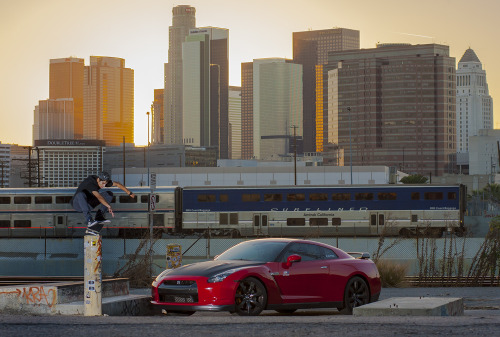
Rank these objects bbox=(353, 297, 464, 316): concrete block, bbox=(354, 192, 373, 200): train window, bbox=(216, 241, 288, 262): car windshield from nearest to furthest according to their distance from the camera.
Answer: bbox=(353, 297, 464, 316): concrete block, bbox=(216, 241, 288, 262): car windshield, bbox=(354, 192, 373, 200): train window

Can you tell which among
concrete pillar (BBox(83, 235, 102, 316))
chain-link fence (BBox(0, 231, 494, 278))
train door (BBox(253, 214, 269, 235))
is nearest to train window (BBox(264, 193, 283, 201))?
train door (BBox(253, 214, 269, 235))

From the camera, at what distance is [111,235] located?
57.0m

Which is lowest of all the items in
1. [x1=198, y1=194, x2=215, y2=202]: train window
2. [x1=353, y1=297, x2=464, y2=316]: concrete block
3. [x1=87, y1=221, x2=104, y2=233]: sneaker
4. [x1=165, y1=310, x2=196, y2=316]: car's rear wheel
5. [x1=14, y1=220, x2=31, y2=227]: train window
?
[x1=14, y1=220, x2=31, y2=227]: train window

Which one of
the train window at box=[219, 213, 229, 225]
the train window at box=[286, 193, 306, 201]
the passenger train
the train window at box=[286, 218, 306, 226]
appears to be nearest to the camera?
the passenger train

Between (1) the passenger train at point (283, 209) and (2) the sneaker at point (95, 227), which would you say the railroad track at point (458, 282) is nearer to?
(2) the sneaker at point (95, 227)

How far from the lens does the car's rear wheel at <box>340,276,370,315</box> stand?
1528 cm

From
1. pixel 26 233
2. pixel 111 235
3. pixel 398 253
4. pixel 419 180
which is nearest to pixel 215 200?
pixel 111 235

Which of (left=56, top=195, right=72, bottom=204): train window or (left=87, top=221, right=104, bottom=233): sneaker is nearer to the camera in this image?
(left=87, top=221, right=104, bottom=233): sneaker

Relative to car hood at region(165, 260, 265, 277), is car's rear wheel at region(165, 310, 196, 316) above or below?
below

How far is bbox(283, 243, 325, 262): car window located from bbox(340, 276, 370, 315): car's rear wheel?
31.4 inches

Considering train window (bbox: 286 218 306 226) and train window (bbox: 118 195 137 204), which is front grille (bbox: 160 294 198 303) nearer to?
train window (bbox: 286 218 306 226)

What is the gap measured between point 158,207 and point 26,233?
9717 mm

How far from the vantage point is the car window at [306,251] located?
1498cm

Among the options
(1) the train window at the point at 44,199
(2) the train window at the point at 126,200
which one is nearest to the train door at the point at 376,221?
(2) the train window at the point at 126,200
